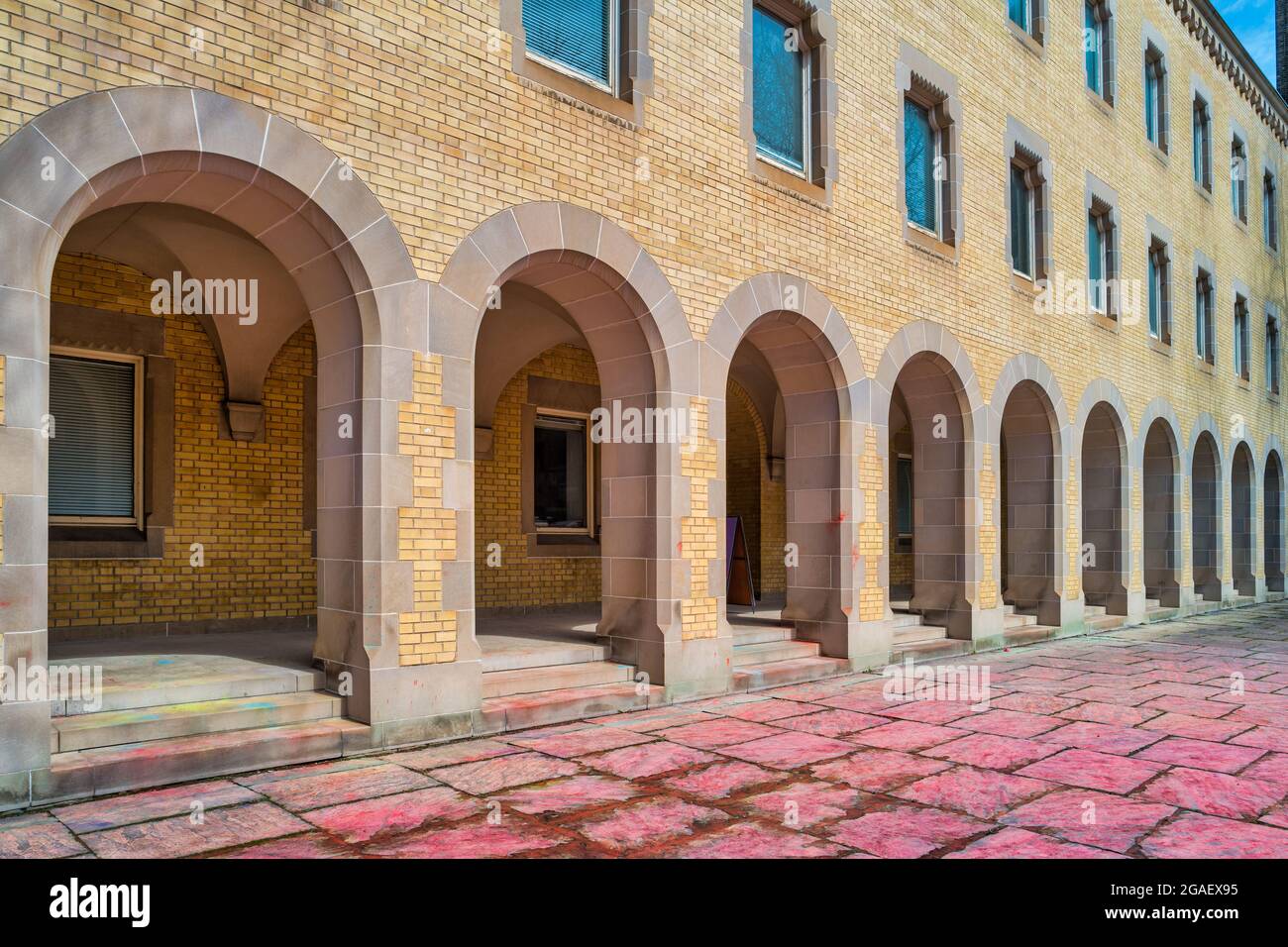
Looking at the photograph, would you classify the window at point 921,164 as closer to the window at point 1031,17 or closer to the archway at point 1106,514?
the window at point 1031,17

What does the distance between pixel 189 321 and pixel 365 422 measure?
4.13 metres

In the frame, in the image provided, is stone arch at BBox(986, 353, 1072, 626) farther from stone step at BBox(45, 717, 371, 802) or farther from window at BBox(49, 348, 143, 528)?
window at BBox(49, 348, 143, 528)

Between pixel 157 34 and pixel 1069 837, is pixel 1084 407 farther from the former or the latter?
pixel 157 34

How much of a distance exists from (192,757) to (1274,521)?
83.2ft

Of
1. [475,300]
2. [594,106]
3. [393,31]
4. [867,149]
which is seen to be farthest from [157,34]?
[867,149]

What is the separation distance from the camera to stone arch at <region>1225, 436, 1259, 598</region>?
71.3ft

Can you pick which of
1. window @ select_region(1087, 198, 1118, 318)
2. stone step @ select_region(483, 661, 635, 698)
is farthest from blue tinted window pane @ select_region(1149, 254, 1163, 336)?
stone step @ select_region(483, 661, 635, 698)

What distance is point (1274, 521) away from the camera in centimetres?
2381

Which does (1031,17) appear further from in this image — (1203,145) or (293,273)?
(293,273)

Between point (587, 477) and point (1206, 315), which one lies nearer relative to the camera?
point (587, 477)

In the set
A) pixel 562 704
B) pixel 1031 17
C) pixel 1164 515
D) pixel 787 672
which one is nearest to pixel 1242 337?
pixel 1164 515

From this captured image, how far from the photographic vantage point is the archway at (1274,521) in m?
23.4

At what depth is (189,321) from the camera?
31.3 ft

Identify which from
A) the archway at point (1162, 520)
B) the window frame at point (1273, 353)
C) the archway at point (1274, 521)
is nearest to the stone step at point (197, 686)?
the archway at point (1162, 520)
